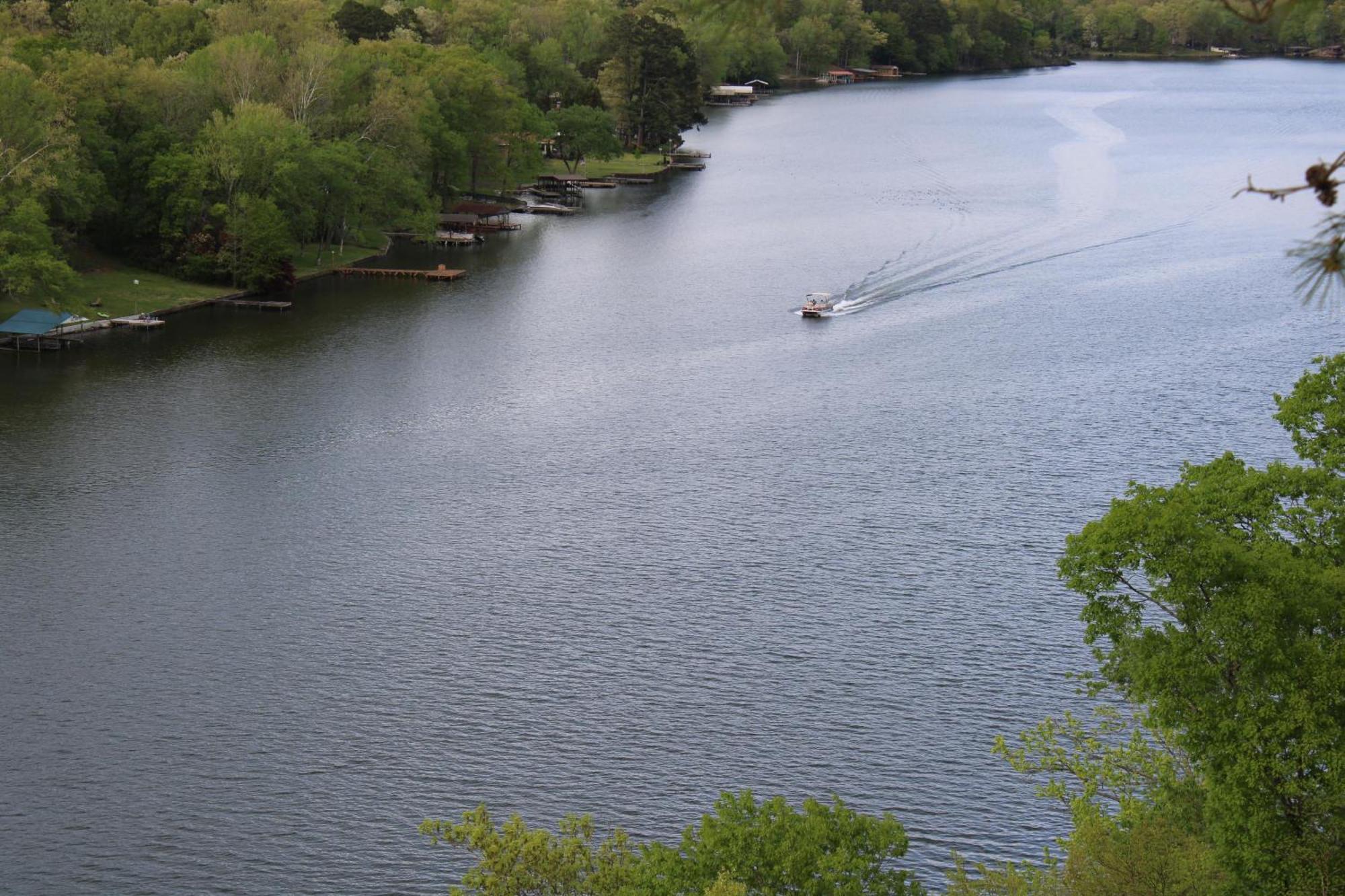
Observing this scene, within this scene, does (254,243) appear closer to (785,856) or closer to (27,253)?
(27,253)

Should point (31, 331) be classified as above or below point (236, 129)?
below

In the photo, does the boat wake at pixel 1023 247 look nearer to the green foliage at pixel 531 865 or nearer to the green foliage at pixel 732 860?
the green foliage at pixel 531 865

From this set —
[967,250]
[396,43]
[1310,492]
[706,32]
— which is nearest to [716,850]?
[1310,492]

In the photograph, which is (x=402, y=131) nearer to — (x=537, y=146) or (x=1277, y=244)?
(x=537, y=146)

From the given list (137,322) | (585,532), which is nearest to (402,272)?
(137,322)

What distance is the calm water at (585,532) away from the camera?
99.7 feet

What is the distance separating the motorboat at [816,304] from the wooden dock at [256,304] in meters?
25.5

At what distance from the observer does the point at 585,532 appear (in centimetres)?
4366

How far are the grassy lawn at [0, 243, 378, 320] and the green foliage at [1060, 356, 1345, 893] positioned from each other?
54697 mm

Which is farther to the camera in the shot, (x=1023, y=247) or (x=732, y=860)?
(x=1023, y=247)

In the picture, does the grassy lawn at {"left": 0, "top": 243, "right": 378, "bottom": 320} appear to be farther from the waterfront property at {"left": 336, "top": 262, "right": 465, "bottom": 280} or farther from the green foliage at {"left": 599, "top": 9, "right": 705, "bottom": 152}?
the green foliage at {"left": 599, "top": 9, "right": 705, "bottom": 152}

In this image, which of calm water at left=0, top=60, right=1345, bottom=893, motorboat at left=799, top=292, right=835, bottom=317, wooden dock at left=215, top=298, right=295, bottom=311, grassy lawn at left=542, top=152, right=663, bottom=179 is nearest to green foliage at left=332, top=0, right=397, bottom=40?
grassy lawn at left=542, top=152, right=663, bottom=179

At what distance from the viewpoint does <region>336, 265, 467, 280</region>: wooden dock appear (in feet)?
259

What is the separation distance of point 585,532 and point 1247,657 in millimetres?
26199
